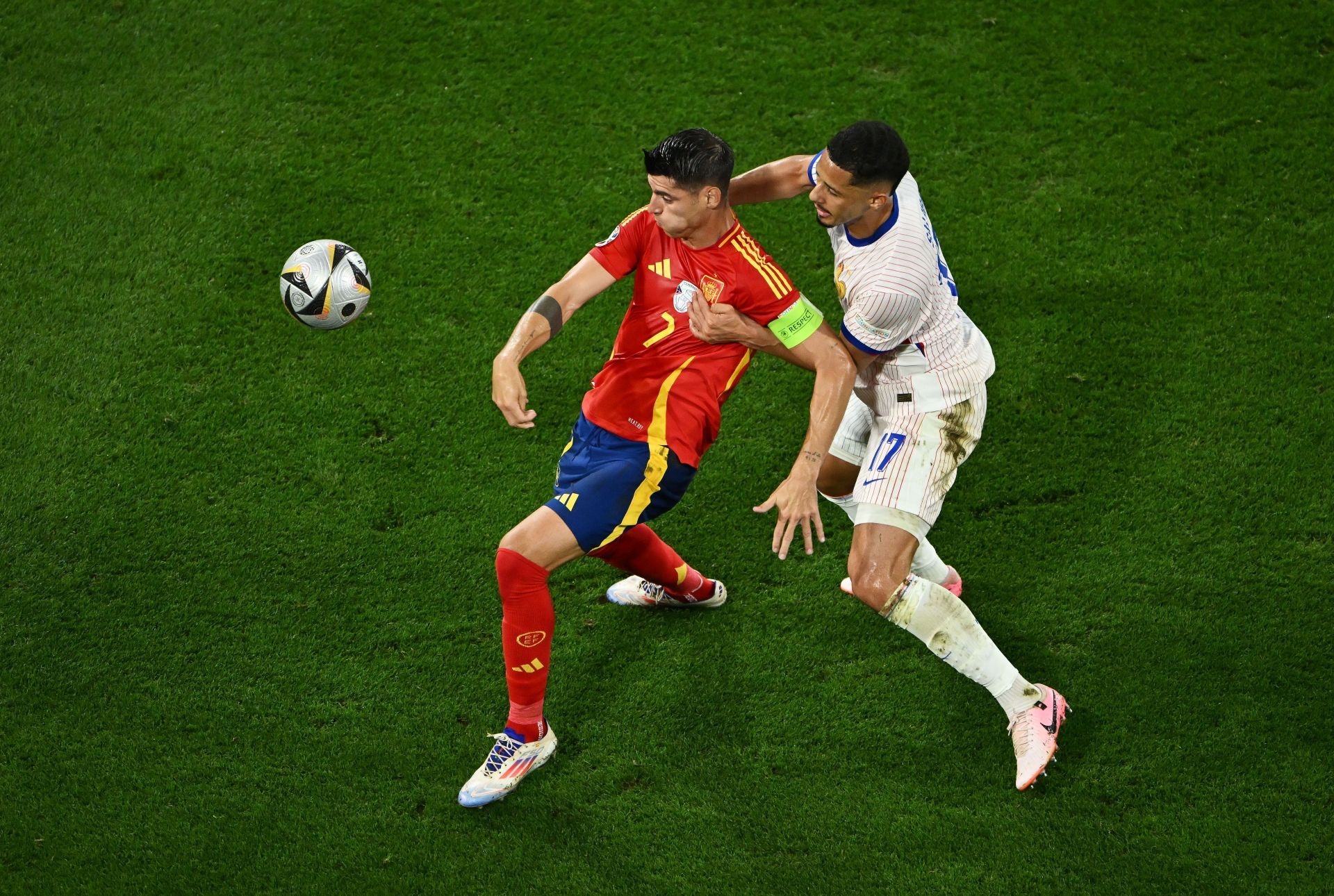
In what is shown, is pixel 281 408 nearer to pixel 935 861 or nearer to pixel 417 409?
pixel 417 409

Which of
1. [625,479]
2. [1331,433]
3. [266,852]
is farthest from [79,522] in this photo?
[1331,433]

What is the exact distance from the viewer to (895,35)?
7.02 m

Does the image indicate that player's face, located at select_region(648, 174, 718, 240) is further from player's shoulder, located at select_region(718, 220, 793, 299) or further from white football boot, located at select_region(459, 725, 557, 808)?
white football boot, located at select_region(459, 725, 557, 808)

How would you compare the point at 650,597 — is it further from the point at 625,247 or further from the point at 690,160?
the point at 690,160

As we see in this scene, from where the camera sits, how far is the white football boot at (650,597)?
5.01 meters

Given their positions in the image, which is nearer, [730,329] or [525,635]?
[730,329]

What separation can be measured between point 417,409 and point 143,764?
2.06 meters

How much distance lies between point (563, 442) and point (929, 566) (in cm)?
188

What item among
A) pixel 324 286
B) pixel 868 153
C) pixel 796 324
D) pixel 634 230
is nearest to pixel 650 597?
pixel 796 324

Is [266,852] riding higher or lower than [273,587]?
lower

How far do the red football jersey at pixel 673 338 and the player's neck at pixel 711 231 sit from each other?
2 cm

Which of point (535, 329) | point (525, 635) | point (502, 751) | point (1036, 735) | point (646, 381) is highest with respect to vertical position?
point (535, 329)

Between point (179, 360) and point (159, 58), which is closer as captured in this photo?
point (179, 360)

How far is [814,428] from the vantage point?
3.90 meters
